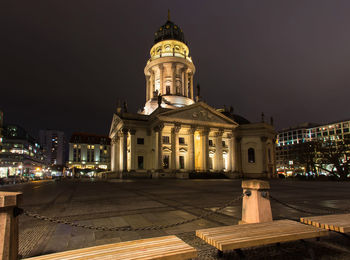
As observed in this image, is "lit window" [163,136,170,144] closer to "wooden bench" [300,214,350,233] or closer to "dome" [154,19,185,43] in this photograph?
"dome" [154,19,185,43]

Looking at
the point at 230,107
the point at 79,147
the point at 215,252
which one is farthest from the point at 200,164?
the point at 79,147

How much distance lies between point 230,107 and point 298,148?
2248 centimetres

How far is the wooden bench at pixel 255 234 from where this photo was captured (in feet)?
14.0

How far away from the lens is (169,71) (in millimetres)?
67000

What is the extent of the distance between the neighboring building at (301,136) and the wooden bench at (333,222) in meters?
116

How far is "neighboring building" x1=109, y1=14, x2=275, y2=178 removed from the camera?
48.8 metres

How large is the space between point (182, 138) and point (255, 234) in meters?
49.8

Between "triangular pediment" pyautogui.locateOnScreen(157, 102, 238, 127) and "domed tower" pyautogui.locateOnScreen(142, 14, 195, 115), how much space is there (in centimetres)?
1209

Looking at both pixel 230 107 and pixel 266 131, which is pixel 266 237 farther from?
pixel 230 107

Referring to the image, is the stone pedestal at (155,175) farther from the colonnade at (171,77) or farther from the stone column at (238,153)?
the colonnade at (171,77)

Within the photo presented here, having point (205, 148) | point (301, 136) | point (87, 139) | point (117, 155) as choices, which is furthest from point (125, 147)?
point (301, 136)

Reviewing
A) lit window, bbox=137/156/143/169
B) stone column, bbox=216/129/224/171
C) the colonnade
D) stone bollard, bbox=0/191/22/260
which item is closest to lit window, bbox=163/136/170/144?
lit window, bbox=137/156/143/169

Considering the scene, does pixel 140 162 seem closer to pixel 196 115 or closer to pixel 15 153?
pixel 196 115

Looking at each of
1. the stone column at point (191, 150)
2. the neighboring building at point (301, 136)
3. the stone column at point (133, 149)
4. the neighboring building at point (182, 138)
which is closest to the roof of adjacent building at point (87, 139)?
the neighboring building at point (182, 138)
